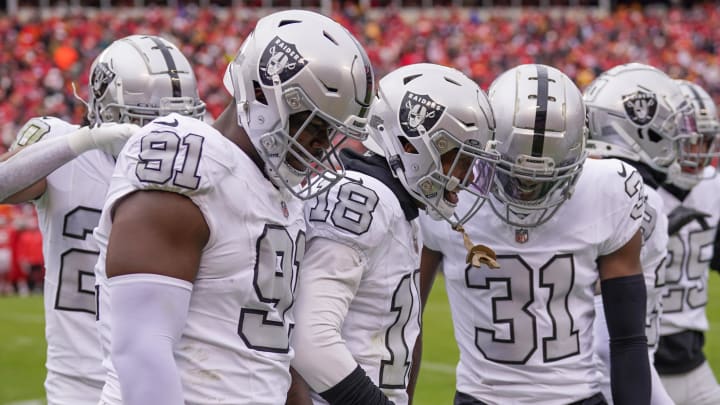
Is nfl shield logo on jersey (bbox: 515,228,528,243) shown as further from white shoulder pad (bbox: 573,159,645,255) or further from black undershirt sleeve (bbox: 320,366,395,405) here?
black undershirt sleeve (bbox: 320,366,395,405)

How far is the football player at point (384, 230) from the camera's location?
2613 mm

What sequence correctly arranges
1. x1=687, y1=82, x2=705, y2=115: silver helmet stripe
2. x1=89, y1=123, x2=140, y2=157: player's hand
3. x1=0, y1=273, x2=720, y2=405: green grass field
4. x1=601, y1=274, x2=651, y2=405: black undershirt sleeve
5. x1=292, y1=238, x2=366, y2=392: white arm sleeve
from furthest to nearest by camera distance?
x1=0, y1=273, x2=720, y2=405: green grass field
x1=687, y1=82, x2=705, y2=115: silver helmet stripe
x1=601, y1=274, x2=651, y2=405: black undershirt sleeve
x1=89, y1=123, x2=140, y2=157: player's hand
x1=292, y1=238, x2=366, y2=392: white arm sleeve

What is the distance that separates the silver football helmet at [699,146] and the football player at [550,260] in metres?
1.29

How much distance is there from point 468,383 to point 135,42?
1572 millimetres

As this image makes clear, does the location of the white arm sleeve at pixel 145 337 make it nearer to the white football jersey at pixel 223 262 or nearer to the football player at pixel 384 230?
the white football jersey at pixel 223 262

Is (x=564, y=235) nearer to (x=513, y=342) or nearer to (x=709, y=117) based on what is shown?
(x=513, y=342)

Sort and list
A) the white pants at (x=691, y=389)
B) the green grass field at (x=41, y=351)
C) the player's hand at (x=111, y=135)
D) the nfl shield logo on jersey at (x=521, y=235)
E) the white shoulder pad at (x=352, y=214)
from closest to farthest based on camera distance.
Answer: the white shoulder pad at (x=352, y=214), the player's hand at (x=111, y=135), the nfl shield logo on jersey at (x=521, y=235), the white pants at (x=691, y=389), the green grass field at (x=41, y=351)

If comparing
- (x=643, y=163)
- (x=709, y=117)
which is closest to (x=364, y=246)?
(x=643, y=163)

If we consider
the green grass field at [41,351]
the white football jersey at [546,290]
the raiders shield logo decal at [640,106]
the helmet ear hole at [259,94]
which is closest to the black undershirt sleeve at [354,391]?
the helmet ear hole at [259,94]

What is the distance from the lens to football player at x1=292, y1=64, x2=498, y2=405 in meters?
2.61

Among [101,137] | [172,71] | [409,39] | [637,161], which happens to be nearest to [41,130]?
[172,71]

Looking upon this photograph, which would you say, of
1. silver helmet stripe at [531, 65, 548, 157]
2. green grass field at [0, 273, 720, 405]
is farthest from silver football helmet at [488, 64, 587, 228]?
green grass field at [0, 273, 720, 405]

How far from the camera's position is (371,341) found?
9.34 feet

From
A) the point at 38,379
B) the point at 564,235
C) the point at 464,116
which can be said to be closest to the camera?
the point at 464,116
